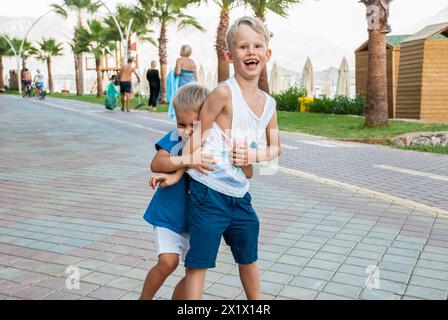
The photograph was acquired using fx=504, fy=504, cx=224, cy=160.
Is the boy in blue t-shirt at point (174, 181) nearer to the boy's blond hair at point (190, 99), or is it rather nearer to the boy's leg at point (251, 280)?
the boy's blond hair at point (190, 99)

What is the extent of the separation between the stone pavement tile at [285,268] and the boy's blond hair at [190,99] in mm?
1624

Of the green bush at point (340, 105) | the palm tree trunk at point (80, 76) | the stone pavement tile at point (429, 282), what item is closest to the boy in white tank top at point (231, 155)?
the stone pavement tile at point (429, 282)

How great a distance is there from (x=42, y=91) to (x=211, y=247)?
31.3m

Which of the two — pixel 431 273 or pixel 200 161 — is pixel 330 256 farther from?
pixel 200 161

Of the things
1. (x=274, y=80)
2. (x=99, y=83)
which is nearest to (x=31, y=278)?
(x=274, y=80)

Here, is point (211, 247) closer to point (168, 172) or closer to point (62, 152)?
point (168, 172)

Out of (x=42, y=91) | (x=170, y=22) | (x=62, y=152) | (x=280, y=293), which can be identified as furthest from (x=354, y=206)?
(x=42, y=91)

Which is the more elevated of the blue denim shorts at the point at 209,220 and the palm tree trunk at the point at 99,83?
the palm tree trunk at the point at 99,83

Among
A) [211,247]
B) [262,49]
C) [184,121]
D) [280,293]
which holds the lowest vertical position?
[280,293]

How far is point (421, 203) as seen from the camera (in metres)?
5.34

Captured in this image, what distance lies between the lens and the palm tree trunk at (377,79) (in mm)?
12453

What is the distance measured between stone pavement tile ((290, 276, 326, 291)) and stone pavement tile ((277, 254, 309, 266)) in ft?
0.98

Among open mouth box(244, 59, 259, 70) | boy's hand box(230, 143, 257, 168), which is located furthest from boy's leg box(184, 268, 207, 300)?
open mouth box(244, 59, 259, 70)

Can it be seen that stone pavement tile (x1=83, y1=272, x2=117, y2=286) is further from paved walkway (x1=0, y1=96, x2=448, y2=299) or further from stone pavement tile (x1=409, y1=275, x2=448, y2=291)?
stone pavement tile (x1=409, y1=275, x2=448, y2=291)
